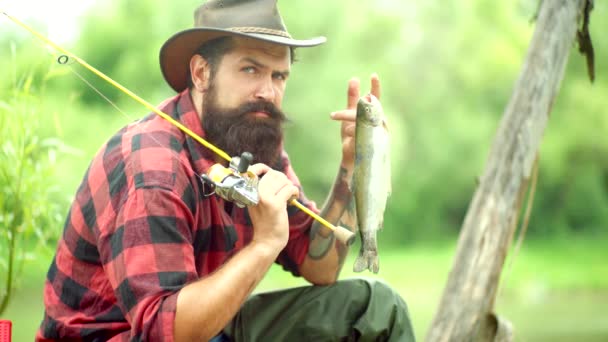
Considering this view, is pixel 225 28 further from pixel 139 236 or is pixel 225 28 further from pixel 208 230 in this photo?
pixel 139 236

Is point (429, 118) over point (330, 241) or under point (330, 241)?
under

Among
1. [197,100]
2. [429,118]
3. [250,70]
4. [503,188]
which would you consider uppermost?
[250,70]

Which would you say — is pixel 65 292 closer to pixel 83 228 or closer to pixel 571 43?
pixel 83 228

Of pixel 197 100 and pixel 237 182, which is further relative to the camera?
pixel 197 100

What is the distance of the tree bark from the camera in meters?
4.43

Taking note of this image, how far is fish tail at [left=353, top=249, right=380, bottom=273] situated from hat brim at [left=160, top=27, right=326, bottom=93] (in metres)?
0.62

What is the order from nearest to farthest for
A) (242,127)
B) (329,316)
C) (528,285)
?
1. (242,127)
2. (329,316)
3. (528,285)

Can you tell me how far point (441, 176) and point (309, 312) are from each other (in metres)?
16.0

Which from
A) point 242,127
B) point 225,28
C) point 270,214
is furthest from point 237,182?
point 225,28

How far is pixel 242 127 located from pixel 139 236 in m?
0.53

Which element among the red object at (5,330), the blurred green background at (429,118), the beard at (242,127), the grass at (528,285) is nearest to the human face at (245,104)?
the beard at (242,127)

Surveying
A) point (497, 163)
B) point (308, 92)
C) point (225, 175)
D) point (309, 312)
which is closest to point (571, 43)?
point (497, 163)

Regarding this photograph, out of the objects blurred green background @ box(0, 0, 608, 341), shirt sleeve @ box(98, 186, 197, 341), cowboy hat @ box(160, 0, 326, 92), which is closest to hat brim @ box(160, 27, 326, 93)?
cowboy hat @ box(160, 0, 326, 92)

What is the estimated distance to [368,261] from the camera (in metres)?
2.55
